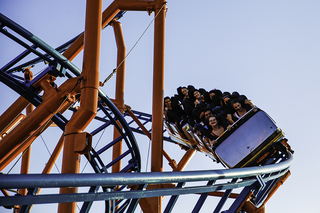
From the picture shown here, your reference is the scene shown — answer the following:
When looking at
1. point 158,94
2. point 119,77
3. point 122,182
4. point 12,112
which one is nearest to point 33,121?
point 12,112

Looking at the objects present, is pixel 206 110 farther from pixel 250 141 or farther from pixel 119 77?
pixel 119 77

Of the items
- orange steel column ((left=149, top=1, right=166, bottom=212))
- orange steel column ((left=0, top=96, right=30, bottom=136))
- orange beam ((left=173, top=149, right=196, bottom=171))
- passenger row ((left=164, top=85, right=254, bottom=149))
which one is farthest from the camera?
orange beam ((left=173, top=149, right=196, bottom=171))

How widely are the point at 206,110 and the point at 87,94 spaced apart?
3.23m

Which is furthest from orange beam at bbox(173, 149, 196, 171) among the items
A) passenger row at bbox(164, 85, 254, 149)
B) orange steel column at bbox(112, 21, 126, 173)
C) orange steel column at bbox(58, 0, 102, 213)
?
orange steel column at bbox(58, 0, 102, 213)

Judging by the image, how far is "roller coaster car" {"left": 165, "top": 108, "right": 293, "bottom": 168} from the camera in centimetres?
619

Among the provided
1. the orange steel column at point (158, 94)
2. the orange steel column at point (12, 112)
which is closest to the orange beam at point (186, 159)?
the orange steel column at point (158, 94)

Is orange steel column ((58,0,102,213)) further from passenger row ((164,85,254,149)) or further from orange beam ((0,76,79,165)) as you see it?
passenger row ((164,85,254,149))

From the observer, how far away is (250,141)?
6242 mm

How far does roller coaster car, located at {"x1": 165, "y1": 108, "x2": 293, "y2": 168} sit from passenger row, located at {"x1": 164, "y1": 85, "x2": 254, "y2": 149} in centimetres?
18

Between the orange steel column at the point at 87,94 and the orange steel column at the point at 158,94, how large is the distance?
63.4 inches

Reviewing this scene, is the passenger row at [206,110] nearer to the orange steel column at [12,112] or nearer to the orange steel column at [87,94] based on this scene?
the orange steel column at [87,94]

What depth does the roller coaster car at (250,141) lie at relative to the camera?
619cm

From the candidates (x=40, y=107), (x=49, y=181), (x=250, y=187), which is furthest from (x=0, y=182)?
(x=250, y=187)

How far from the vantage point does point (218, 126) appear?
721 centimetres
